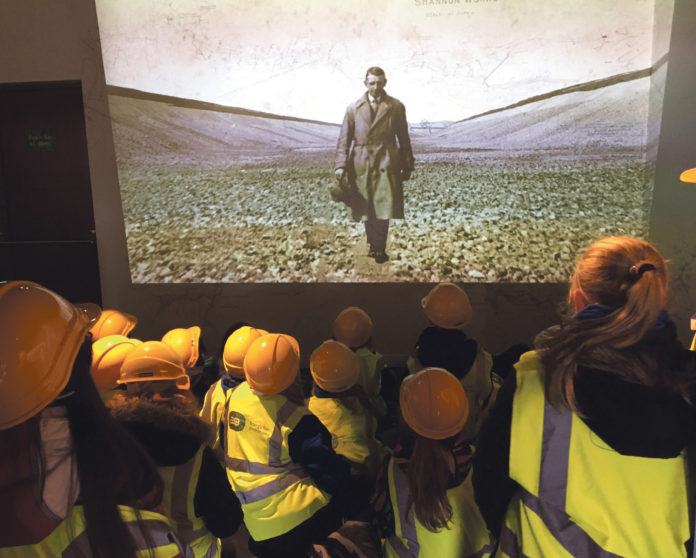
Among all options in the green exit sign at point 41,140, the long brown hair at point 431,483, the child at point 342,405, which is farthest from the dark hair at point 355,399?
the green exit sign at point 41,140

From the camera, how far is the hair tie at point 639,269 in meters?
1.00

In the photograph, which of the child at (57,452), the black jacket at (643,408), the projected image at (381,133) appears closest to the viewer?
the child at (57,452)

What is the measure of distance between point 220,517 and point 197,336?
1.39 meters

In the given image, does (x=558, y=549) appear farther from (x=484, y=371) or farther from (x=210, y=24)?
(x=210, y=24)

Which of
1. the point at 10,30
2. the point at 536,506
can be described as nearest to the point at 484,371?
the point at 536,506

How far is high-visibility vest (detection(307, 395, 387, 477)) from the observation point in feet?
6.56

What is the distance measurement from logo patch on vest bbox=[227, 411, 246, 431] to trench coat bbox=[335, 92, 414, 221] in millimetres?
2389

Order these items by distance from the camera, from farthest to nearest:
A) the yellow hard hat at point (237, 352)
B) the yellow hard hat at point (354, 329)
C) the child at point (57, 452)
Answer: the yellow hard hat at point (354, 329) → the yellow hard hat at point (237, 352) → the child at point (57, 452)

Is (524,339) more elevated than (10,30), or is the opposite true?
(10,30)

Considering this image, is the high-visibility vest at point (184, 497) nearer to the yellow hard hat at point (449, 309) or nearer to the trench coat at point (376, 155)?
the yellow hard hat at point (449, 309)

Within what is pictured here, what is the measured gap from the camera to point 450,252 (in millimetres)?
3705

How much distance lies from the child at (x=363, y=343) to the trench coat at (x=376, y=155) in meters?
1.30

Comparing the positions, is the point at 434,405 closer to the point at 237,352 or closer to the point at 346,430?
the point at 346,430

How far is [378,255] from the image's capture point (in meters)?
3.79
